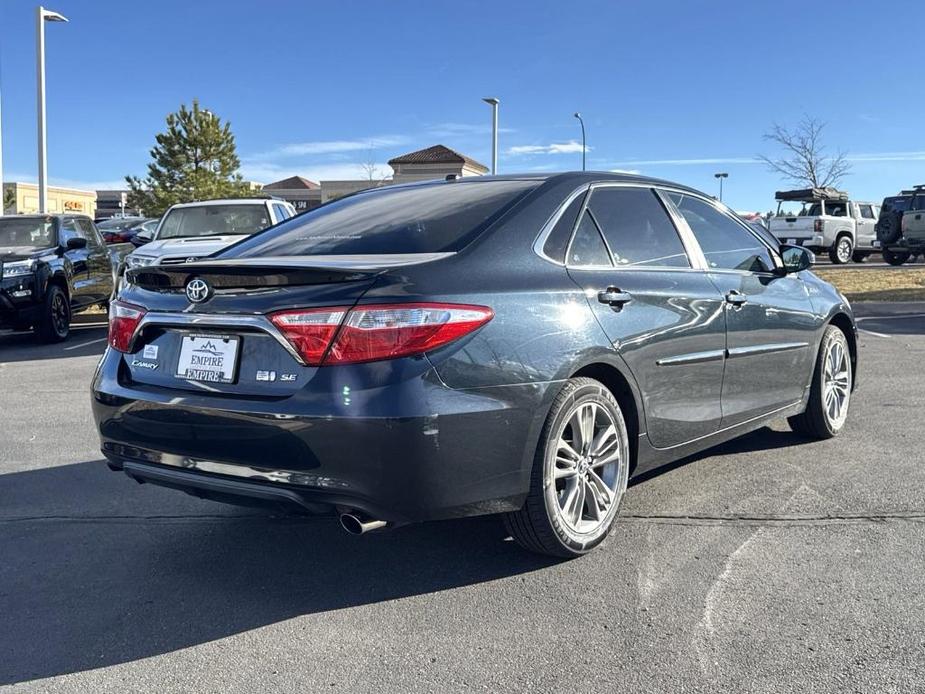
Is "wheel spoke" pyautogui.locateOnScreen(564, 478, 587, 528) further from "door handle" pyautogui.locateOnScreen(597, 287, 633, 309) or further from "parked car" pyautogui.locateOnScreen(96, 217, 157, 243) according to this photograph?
"parked car" pyautogui.locateOnScreen(96, 217, 157, 243)

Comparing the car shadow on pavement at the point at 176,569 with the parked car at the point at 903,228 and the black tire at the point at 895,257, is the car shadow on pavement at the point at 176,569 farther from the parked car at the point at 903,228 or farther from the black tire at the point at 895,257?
the black tire at the point at 895,257

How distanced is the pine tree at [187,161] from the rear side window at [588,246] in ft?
175

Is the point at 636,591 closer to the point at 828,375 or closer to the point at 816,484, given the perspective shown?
the point at 816,484

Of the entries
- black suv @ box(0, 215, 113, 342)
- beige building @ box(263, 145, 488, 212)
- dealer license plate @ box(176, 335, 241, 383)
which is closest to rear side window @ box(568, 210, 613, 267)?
dealer license plate @ box(176, 335, 241, 383)

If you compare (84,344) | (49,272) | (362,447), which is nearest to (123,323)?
(362,447)

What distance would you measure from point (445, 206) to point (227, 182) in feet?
181

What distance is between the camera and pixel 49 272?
11.6 metres

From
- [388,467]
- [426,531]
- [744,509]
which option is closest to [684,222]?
[744,509]

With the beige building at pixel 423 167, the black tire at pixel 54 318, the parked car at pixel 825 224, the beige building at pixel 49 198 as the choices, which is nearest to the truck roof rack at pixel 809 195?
the parked car at pixel 825 224

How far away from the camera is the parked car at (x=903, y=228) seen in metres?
23.2

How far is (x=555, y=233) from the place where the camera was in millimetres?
3711

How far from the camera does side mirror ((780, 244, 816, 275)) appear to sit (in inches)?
207

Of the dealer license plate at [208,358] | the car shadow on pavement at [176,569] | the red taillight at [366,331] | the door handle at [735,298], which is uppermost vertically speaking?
the door handle at [735,298]

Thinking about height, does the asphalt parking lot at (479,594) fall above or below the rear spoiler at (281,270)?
below
